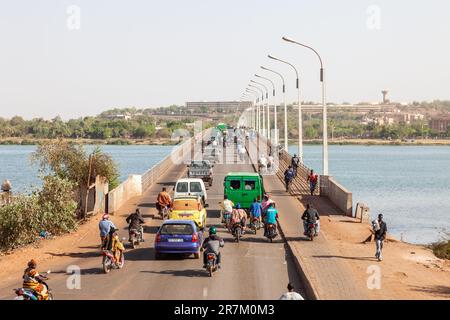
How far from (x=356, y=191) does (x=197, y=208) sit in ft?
216

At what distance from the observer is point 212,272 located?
906 inches

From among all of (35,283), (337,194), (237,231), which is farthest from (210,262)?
(337,194)

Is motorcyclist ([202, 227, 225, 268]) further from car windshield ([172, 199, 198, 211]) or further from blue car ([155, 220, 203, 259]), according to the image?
car windshield ([172, 199, 198, 211])

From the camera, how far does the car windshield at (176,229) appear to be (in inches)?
1003

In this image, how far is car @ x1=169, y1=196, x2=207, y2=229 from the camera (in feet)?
100

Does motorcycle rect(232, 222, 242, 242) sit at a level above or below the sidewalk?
above

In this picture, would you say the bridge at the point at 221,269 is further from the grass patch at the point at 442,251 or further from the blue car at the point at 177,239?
the grass patch at the point at 442,251

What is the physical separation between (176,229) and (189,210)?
5586 mm

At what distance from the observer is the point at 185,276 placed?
2269cm

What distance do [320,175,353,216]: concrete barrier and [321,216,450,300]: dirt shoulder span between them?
1.24 meters

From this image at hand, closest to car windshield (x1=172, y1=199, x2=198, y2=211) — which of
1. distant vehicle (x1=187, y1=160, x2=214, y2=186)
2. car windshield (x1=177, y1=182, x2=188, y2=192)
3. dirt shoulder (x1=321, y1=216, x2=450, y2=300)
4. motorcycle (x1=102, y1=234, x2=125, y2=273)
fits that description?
dirt shoulder (x1=321, y1=216, x2=450, y2=300)

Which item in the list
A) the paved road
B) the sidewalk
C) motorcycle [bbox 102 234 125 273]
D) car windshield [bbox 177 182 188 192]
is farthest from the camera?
car windshield [bbox 177 182 188 192]

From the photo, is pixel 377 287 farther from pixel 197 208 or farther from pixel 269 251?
pixel 197 208
